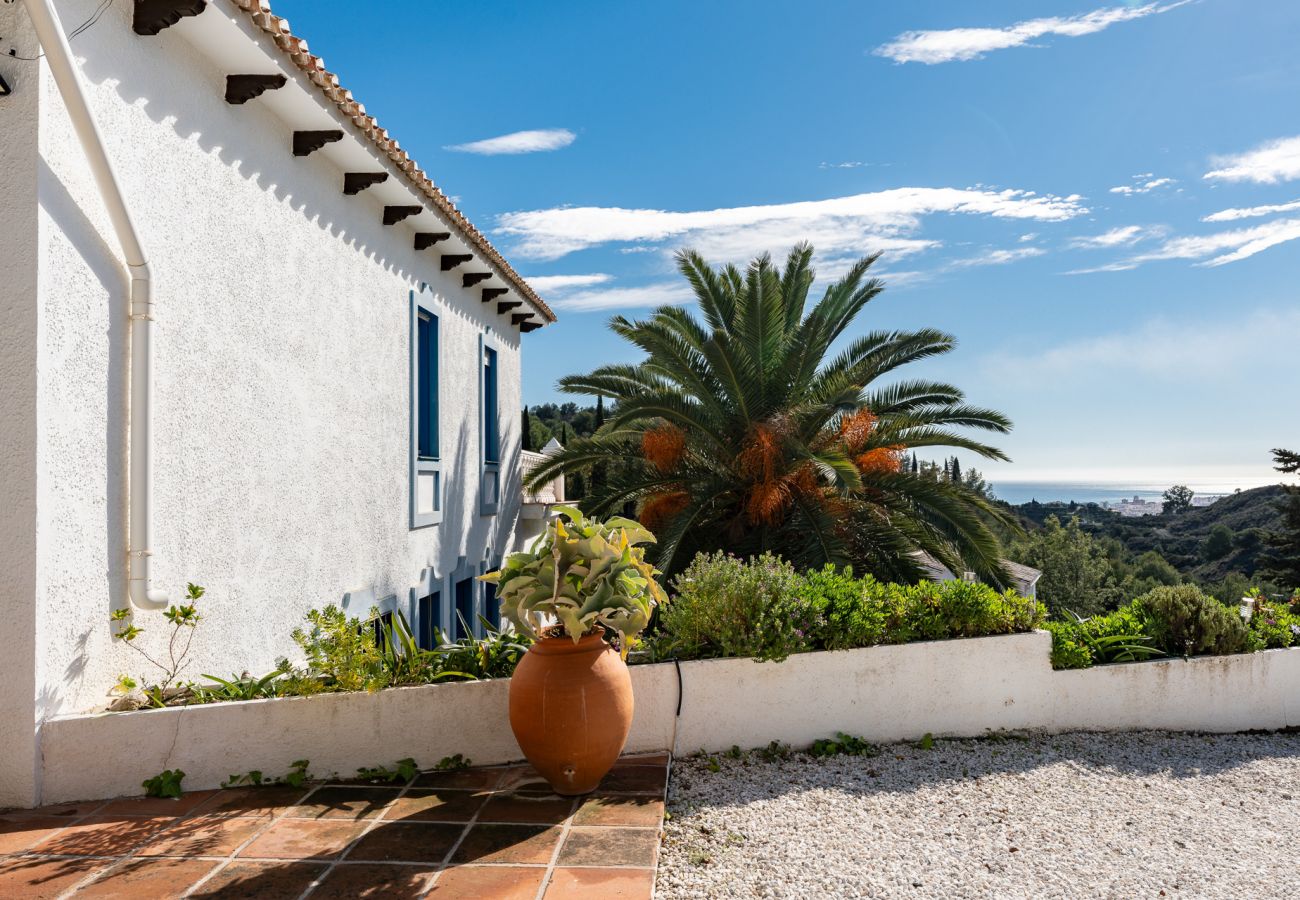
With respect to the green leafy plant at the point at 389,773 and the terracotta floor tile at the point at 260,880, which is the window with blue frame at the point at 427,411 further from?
the terracotta floor tile at the point at 260,880

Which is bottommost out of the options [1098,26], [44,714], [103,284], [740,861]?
[740,861]

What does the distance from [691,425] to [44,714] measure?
7.49 m

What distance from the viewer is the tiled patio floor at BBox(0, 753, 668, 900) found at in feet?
11.0

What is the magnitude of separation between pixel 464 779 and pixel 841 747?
238 cm

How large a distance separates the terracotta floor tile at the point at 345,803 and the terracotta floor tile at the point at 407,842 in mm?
236

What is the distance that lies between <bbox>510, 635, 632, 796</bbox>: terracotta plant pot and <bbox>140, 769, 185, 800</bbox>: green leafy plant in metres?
1.81

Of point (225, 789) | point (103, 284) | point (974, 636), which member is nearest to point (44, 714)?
point (225, 789)

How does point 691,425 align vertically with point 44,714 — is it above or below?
above

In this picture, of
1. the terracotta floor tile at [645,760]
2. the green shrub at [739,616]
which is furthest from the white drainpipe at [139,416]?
the green shrub at [739,616]

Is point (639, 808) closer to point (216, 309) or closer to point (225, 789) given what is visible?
point (225, 789)

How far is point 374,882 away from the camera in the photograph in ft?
11.1

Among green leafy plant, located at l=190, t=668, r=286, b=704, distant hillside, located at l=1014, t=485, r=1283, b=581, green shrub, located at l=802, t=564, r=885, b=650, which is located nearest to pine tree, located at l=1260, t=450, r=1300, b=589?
distant hillside, located at l=1014, t=485, r=1283, b=581

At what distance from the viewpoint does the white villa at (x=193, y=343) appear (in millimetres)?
4109

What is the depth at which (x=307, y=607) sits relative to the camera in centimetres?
676
